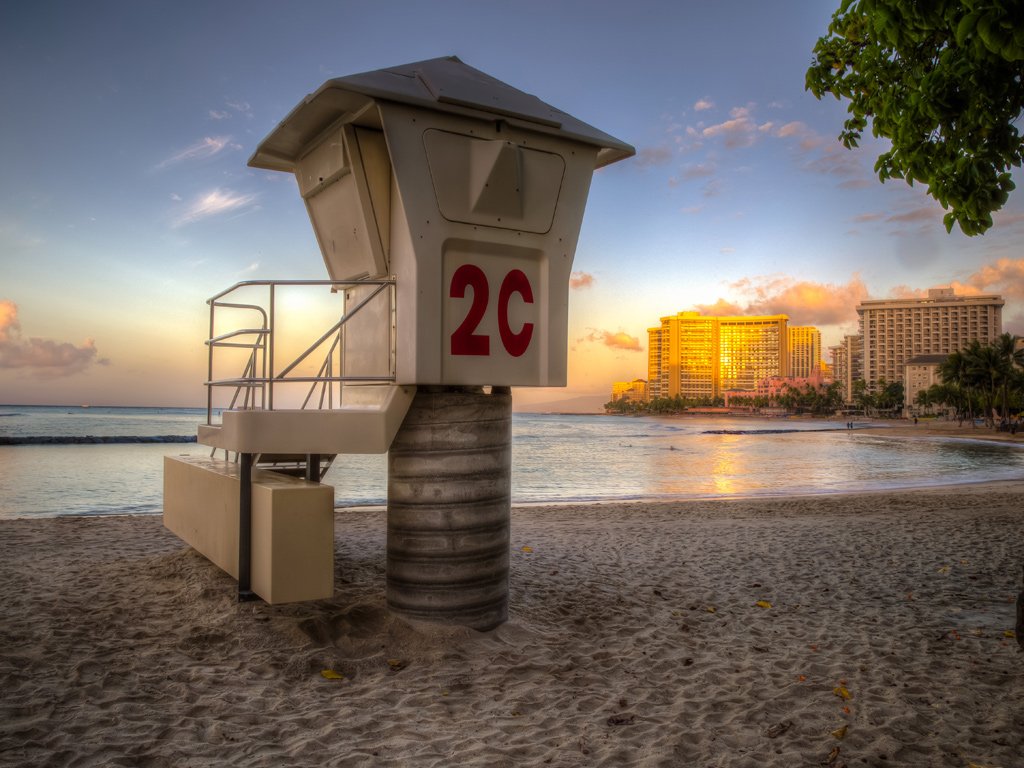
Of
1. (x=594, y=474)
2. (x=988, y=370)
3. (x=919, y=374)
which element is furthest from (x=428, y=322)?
(x=919, y=374)

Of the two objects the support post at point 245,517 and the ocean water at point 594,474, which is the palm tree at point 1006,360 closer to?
the ocean water at point 594,474

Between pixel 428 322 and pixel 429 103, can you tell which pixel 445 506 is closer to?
pixel 428 322

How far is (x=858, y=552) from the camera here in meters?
10.3

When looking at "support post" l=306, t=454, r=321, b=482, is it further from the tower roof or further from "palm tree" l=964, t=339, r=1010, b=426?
"palm tree" l=964, t=339, r=1010, b=426

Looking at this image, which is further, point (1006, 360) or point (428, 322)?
point (1006, 360)

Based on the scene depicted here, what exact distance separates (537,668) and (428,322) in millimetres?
2887

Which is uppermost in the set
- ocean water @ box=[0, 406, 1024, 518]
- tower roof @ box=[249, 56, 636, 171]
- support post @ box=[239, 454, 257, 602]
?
tower roof @ box=[249, 56, 636, 171]

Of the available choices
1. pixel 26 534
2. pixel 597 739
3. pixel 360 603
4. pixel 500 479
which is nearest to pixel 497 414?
pixel 500 479

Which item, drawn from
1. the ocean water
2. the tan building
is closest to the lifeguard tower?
the ocean water

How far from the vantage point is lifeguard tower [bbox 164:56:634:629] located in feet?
18.3

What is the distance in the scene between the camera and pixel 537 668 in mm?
5480

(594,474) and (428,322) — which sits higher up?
(428,322)

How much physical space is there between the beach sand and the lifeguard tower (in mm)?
594

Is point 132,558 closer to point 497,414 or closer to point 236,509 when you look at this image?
point 236,509
